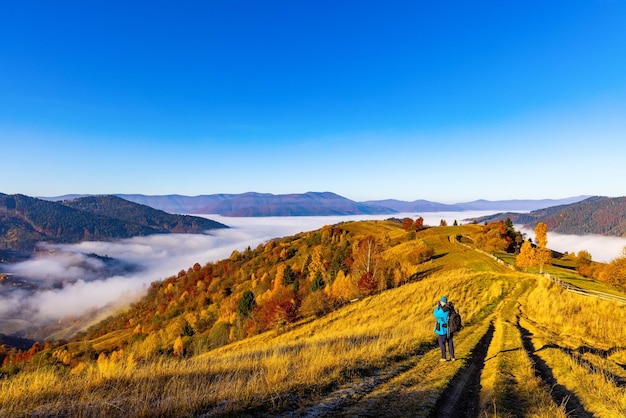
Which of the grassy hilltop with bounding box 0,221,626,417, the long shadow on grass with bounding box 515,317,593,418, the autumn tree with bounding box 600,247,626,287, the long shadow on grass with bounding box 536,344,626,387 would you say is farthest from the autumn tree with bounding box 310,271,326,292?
the long shadow on grass with bounding box 515,317,593,418

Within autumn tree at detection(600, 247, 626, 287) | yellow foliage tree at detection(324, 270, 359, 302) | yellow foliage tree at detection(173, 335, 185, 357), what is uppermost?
autumn tree at detection(600, 247, 626, 287)

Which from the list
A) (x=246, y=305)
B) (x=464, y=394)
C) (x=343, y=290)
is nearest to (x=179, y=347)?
(x=246, y=305)

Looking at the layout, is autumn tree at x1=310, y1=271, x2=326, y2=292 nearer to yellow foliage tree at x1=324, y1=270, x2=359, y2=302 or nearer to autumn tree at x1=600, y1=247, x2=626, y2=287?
yellow foliage tree at x1=324, y1=270, x2=359, y2=302

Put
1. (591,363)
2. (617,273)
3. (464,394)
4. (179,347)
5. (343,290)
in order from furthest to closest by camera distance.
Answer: (179,347) < (343,290) < (617,273) < (591,363) < (464,394)

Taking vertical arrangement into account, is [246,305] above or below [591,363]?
below

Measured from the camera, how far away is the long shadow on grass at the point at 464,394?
332 inches

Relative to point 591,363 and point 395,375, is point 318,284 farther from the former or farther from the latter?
point 395,375

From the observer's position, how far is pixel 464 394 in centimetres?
980

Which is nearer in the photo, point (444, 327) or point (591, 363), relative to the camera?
point (591, 363)

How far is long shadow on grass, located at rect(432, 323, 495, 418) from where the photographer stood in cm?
844

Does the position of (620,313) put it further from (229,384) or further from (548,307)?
(229,384)

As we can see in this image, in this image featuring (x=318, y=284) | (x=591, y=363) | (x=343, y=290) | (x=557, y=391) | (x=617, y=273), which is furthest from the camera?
(x=318, y=284)

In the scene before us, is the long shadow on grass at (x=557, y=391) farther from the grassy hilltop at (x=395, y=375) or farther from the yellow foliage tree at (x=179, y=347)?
the yellow foliage tree at (x=179, y=347)

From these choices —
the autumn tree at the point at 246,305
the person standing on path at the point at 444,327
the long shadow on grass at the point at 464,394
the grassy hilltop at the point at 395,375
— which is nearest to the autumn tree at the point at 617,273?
the grassy hilltop at the point at 395,375
